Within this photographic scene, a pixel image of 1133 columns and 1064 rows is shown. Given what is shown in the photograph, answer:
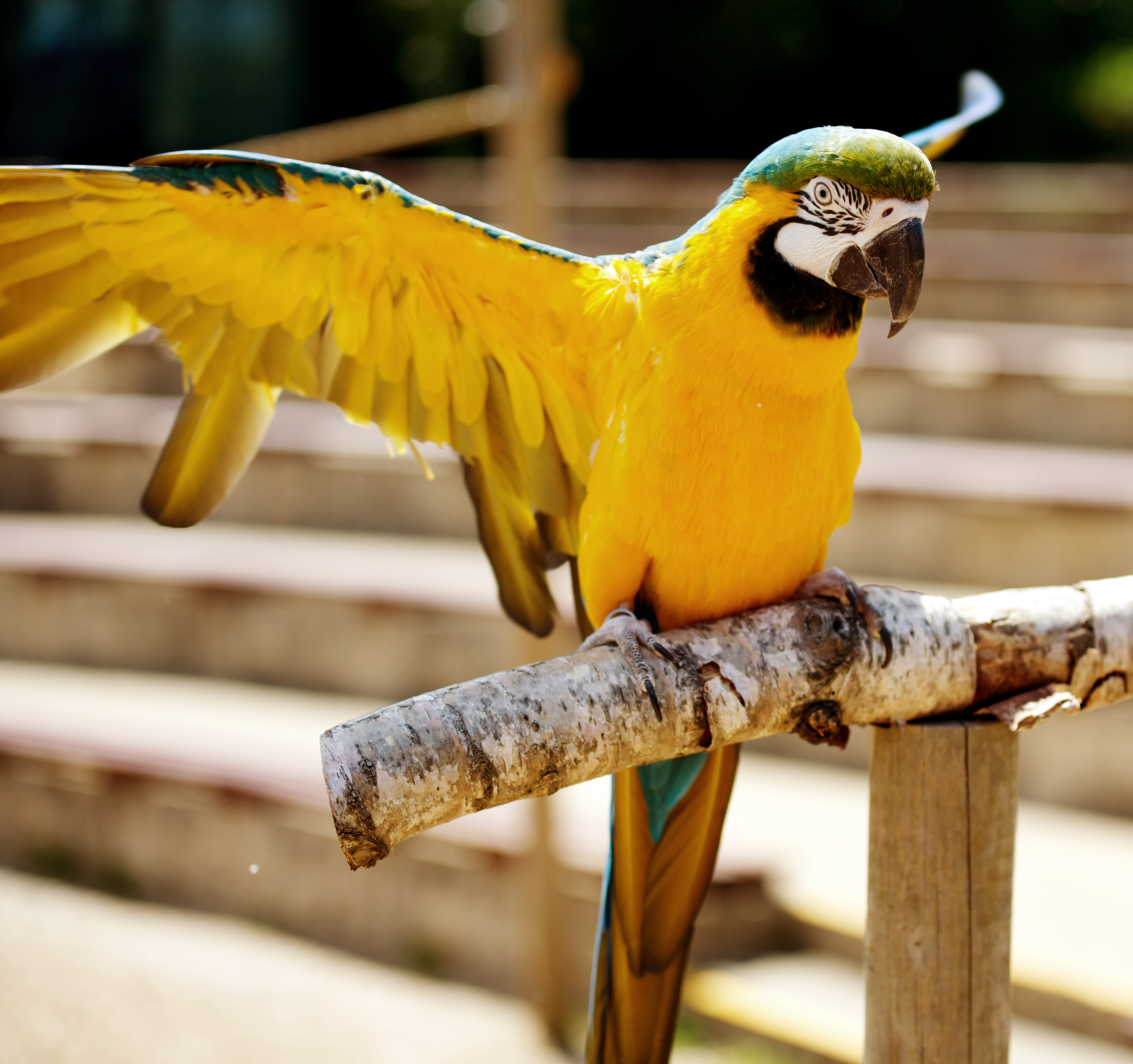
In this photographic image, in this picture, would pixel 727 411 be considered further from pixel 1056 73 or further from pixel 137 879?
pixel 1056 73

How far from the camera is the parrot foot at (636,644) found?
101cm

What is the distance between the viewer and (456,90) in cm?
809

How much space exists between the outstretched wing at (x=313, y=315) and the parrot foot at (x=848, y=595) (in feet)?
Answer: 0.94

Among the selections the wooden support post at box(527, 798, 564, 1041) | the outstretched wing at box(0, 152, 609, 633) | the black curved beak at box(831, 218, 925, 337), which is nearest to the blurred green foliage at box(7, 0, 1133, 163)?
the wooden support post at box(527, 798, 564, 1041)

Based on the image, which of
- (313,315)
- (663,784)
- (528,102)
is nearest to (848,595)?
(663,784)

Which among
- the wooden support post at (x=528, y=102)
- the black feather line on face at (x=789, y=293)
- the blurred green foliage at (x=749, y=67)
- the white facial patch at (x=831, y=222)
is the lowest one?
the black feather line on face at (x=789, y=293)

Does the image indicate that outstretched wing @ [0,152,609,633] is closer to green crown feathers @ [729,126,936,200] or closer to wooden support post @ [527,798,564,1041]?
green crown feathers @ [729,126,936,200]

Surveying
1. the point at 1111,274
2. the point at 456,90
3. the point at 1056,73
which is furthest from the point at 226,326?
the point at 1056,73

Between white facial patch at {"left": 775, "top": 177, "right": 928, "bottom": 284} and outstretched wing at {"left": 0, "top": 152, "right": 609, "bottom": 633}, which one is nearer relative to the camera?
white facial patch at {"left": 775, "top": 177, "right": 928, "bottom": 284}

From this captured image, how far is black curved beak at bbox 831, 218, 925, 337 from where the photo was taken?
0.98 meters

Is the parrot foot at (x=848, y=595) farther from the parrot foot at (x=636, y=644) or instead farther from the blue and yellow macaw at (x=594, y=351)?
the parrot foot at (x=636, y=644)

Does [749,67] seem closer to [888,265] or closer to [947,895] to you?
[888,265]

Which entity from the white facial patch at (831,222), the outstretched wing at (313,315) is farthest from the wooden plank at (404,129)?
the white facial patch at (831,222)

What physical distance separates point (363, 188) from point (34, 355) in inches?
15.0
